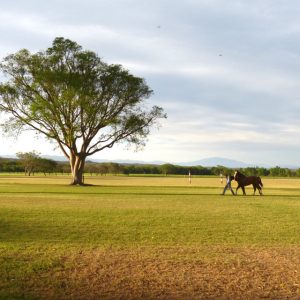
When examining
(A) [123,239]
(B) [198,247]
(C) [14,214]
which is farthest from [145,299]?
(C) [14,214]

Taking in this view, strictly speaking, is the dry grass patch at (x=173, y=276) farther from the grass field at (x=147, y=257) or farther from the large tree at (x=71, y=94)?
the large tree at (x=71, y=94)

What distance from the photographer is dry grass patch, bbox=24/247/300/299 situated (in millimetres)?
7957

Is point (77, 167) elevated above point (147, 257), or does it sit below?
above

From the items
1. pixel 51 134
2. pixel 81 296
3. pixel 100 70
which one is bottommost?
pixel 81 296

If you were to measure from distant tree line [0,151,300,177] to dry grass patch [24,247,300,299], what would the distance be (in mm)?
107806

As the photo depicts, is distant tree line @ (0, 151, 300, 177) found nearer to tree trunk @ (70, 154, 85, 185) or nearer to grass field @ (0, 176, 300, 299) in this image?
tree trunk @ (70, 154, 85, 185)

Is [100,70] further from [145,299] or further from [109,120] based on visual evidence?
[145,299]

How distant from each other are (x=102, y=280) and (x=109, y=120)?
1636 inches

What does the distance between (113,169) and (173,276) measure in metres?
129

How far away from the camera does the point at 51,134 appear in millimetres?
48688

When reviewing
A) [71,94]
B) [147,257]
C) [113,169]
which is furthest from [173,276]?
[113,169]

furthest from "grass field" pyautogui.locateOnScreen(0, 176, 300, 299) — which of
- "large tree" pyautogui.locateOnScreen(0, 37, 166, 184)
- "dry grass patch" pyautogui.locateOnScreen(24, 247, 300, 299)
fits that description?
"large tree" pyautogui.locateOnScreen(0, 37, 166, 184)

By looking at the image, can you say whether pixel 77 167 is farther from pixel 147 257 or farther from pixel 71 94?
pixel 147 257

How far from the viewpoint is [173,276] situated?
29.2ft
